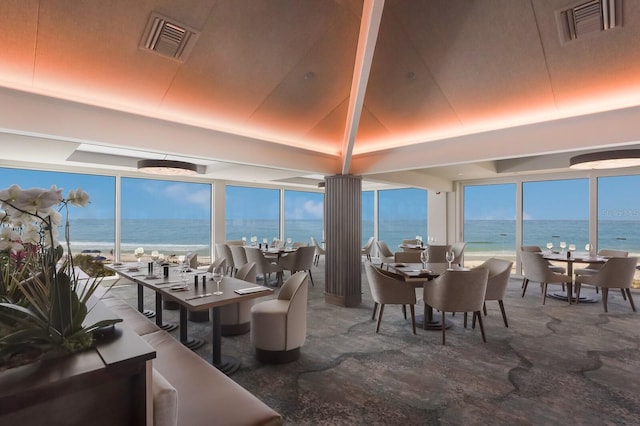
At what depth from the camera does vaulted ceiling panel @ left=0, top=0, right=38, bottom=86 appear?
7.94 ft

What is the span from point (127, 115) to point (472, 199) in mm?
8946

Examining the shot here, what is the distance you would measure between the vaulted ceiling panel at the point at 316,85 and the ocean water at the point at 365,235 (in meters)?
2.57

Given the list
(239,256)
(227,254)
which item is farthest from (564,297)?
(227,254)

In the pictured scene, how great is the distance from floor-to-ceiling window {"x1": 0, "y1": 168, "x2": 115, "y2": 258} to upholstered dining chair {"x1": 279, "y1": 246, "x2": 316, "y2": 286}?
Answer: 3597mm

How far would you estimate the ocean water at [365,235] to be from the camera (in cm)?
743

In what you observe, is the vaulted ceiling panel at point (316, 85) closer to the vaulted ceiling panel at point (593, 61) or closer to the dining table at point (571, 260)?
the vaulted ceiling panel at point (593, 61)

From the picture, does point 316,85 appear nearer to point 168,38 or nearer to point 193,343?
point 168,38

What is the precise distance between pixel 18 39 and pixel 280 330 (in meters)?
3.30

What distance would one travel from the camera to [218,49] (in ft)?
10.4

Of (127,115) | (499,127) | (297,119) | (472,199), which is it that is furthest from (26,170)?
(472,199)

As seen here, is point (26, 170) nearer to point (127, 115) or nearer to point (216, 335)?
point (127, 115)

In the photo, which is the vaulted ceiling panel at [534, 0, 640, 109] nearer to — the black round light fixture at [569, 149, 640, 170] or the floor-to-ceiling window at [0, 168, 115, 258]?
the black round light fixture at [569, 149, 640, 170]

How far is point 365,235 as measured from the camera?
18406 millimetres

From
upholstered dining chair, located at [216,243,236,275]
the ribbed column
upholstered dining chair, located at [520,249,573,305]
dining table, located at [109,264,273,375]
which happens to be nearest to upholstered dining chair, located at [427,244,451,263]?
upholstered dining chair, located at [520,249,573,305]
